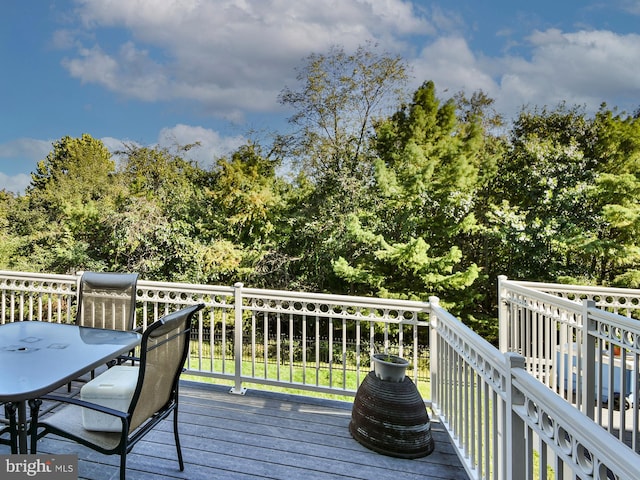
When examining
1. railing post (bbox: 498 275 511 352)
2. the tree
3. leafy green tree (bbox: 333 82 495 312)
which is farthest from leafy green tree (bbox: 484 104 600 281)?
railing post (bbox: 498 275 511 352)

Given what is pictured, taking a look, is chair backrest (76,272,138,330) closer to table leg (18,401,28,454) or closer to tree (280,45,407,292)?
table leg (18,401,28,454)

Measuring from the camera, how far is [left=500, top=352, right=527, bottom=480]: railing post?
5.26 feet

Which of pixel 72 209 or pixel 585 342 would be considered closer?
pixel 585 342

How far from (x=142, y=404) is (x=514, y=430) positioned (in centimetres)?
170

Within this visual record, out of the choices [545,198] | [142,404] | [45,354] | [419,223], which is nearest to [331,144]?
[419,223]

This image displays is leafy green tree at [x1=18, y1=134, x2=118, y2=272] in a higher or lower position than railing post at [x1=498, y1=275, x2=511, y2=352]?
higher

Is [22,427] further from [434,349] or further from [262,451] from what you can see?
[434,349]

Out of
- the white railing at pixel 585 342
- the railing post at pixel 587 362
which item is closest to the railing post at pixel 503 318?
the white railing at pixel 585 342

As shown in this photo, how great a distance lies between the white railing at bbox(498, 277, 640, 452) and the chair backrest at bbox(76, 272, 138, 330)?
3.39 m

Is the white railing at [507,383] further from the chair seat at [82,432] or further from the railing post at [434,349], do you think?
the chair seat at [82,432]

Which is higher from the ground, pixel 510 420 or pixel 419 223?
pixel 419 223

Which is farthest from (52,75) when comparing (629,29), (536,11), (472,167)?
(629,29)

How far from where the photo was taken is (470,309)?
33.4 ft

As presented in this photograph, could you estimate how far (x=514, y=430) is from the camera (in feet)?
5.32
